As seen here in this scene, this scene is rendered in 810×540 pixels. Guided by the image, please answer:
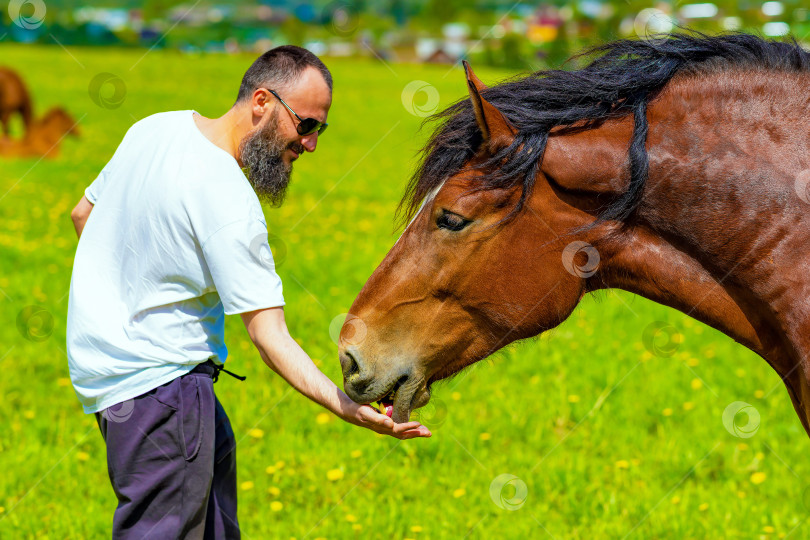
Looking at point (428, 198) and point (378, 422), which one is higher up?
point (428, 198)

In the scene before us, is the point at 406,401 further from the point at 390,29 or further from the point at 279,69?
the point at 390,29

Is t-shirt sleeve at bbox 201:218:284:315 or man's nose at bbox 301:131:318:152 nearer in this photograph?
t-shirt sleeve at bbox 201:218:284:315

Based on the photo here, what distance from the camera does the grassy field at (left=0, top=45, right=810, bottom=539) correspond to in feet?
13.1

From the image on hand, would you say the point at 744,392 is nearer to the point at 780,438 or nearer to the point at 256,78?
the point at 780,438

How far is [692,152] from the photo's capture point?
2338 millimetres

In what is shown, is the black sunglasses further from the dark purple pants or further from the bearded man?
the dark purple pants

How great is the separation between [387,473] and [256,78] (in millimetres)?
2671

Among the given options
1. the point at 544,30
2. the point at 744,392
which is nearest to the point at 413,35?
the point at 544,30

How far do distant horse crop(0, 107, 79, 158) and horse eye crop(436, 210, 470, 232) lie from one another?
575 inches

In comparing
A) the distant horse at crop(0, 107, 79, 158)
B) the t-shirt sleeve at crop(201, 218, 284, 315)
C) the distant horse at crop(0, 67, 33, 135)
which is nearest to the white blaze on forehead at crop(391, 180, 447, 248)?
the t-shirt sleeve at crop(201, 218, 284, 315)

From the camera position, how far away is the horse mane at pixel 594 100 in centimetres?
236

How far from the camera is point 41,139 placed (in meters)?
15.7

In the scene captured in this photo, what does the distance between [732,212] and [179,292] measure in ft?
6.14

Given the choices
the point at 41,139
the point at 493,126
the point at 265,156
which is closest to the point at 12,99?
the point at 41,139
